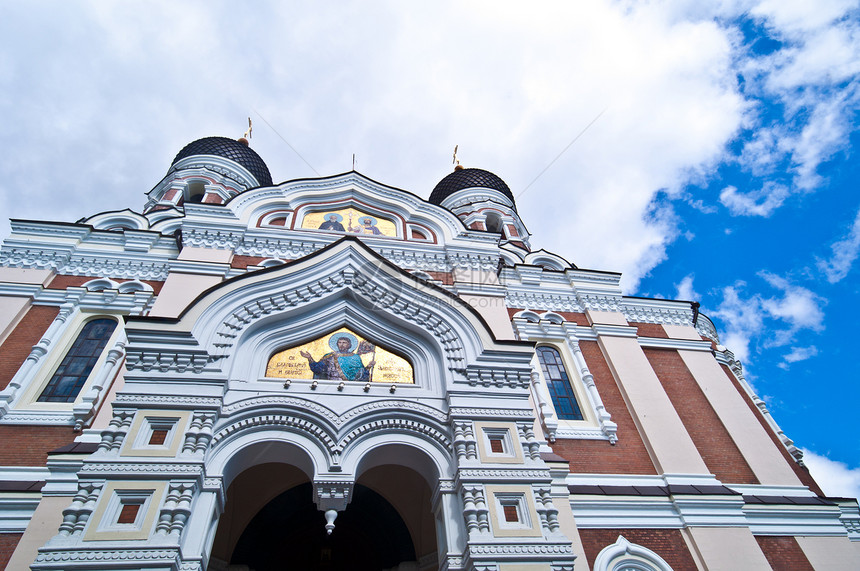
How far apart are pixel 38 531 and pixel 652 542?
8.17 m

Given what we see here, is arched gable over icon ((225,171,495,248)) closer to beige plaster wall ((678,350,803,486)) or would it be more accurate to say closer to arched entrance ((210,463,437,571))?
beige plaster wall ((678,350,803,486))

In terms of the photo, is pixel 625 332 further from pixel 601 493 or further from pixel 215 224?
pixel 215 224

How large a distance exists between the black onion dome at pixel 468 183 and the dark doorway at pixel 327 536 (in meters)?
13.0

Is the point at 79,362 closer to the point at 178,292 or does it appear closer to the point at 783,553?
the point at 178,292

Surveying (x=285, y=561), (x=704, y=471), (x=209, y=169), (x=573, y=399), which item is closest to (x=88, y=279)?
(x=285, y=561)

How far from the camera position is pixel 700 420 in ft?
33.9

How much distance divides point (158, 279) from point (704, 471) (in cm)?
1057

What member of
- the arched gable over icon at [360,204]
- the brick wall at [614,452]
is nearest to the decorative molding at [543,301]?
the arched gable over icon at [360,204]

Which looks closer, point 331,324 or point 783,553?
point 783,553

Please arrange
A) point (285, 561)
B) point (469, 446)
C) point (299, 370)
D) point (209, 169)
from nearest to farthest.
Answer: point (469, 446)
point (299, 370)
point (285, 561)
point (209, 169)

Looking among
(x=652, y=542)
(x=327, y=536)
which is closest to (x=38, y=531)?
(x=327, y=536)

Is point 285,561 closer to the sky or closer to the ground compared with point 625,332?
closer to the ground

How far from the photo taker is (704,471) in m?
9.00

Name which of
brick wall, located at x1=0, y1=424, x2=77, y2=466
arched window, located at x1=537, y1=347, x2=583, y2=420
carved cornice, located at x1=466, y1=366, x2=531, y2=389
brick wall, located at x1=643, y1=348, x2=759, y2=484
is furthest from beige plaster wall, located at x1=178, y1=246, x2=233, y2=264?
brick wall, located at x1=643, y1=348, x2=759, y2=484
